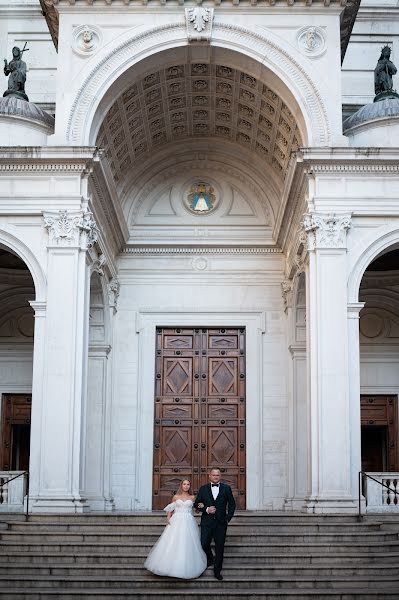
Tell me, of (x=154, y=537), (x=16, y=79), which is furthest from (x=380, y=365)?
(x=16, y=79)

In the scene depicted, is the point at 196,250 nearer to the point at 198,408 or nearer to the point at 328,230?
the point at 198,408

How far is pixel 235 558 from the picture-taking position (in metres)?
16.2

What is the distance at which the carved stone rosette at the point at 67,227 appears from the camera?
20938 mm

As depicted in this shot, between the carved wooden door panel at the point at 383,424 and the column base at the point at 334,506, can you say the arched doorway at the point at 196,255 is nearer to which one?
the carved wooden door panel at the point at 383,424

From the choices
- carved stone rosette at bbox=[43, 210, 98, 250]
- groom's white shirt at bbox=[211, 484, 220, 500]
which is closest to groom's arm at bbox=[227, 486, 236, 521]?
groom's white shirt at bbox=[211, 484, 220, 500]

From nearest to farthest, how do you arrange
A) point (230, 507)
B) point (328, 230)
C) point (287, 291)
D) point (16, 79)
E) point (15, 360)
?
1. point (230, 507)
2. point (328, 230)
3. point (16, 79)
4. point (287, 291)
5. point (15, 360)

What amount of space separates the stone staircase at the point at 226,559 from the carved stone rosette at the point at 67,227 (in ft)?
19.6

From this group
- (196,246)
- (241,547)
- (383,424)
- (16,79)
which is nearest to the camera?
(241,547)

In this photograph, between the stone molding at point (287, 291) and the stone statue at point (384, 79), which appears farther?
the stone molding at point (287, 291)

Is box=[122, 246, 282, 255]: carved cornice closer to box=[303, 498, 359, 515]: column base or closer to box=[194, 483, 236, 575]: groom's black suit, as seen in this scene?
box=[303, 498, 359, 515]: column base

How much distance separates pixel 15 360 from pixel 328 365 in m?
10.1

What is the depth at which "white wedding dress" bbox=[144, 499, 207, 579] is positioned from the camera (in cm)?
1488

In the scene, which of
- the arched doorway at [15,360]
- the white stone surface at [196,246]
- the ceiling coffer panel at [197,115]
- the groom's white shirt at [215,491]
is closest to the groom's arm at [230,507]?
the groom's white shirt at [215,491]

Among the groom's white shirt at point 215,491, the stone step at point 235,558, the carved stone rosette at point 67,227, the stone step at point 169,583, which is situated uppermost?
the carved stone rosette at point 67,227
